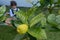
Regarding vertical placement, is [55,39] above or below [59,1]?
below

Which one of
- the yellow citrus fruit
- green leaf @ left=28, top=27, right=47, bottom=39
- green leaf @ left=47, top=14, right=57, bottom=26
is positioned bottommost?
green leaf @ left=28, top=27, right=47, bottom=39

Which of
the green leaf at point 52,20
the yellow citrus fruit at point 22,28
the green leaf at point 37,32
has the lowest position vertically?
the green leaf at point 37,32

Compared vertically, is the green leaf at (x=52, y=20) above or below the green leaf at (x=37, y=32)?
above

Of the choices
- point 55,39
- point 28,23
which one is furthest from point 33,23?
point 55,39

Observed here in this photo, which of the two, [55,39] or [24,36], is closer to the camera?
[24,36]

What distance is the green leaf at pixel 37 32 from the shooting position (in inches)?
19.3

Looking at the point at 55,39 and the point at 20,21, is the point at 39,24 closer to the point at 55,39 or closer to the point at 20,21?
the point at 20,21

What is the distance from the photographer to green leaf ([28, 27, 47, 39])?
1.61ft

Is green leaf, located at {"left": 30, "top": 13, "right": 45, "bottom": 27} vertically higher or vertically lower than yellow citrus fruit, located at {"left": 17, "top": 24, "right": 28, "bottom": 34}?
higher

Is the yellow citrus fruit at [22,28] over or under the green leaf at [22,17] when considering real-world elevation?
under

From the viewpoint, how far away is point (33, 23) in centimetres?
51

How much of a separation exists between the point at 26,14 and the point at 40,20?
0.05 metres

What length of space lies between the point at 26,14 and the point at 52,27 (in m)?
0.08

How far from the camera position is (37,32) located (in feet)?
1.63
